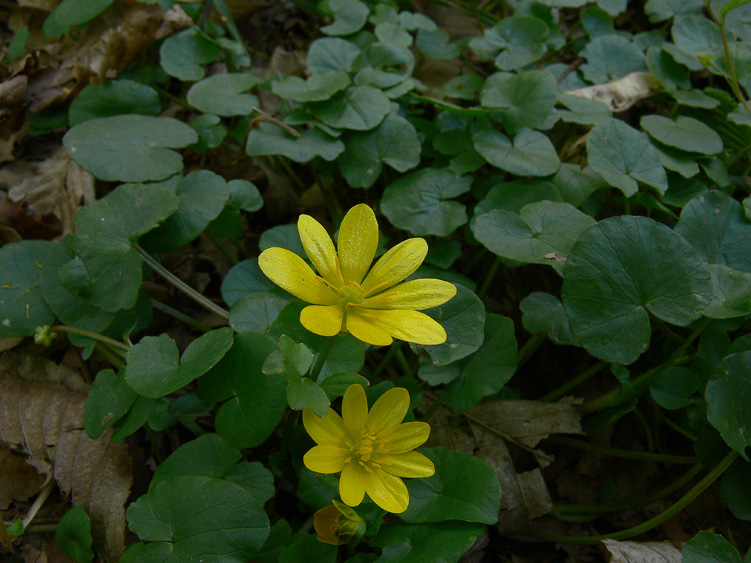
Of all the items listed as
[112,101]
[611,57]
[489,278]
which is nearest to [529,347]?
[489,278]

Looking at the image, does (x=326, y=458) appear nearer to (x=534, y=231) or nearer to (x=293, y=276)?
(x=293, y=276)

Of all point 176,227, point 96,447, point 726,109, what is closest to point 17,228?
point 176,227

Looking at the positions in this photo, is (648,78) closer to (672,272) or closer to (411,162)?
(411,162)

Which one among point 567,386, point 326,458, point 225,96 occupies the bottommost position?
point 567,386

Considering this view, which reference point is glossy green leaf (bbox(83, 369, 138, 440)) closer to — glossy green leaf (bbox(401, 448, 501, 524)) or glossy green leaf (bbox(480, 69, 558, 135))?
glossy green leaf (bbox(401, 448, 501, 524))

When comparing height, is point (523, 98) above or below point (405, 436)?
above

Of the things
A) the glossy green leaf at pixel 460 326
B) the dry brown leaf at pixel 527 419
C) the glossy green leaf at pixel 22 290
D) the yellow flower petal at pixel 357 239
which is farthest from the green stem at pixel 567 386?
the glossy green leaf at pixel 22 290
